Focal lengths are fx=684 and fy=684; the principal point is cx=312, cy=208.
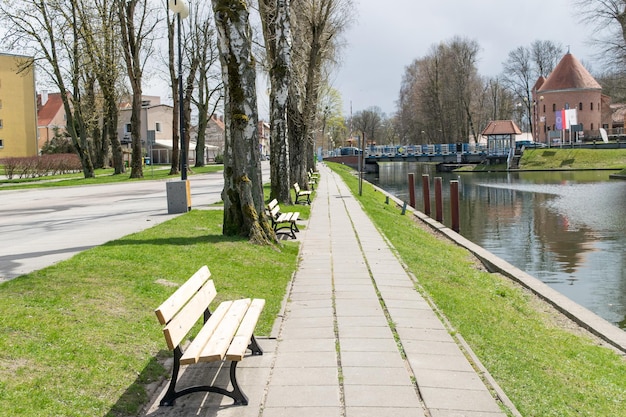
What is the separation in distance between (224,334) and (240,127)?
7.09 metres

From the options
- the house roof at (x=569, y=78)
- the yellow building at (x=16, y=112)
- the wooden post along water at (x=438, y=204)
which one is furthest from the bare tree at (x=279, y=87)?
the house roof at (x=569, y=78)

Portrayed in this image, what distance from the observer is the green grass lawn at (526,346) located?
17.9 ft

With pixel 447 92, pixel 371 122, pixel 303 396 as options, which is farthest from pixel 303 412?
pixel 371 122

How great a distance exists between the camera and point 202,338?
5121 millimetres

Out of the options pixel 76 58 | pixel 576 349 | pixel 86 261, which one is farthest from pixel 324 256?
pixel 76 58

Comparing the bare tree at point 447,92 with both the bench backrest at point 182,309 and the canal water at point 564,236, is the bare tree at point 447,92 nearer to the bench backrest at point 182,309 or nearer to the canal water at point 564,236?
the canal water at point 564,236

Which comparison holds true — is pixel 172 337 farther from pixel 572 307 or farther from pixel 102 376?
pixel 572 307

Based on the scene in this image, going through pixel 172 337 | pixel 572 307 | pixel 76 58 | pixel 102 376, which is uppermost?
pixel 76 58

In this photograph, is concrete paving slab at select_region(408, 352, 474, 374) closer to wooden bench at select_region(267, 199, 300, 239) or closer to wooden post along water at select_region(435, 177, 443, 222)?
wooden bench at select_region(267, 199, 300, 239)

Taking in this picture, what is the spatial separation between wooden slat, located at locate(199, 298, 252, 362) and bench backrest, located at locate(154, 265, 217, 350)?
21 cm

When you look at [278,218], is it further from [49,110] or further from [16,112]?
[49,110]

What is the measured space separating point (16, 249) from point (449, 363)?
8.25m

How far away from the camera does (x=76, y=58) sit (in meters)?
37.9

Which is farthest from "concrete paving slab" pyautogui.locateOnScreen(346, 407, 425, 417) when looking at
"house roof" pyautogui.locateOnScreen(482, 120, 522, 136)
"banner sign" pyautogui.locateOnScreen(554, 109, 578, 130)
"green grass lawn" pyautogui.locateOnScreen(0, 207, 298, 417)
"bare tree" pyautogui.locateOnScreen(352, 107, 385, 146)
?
"bare tree" pyautogui.locateOnScreen(352, 107, 385, 146)
